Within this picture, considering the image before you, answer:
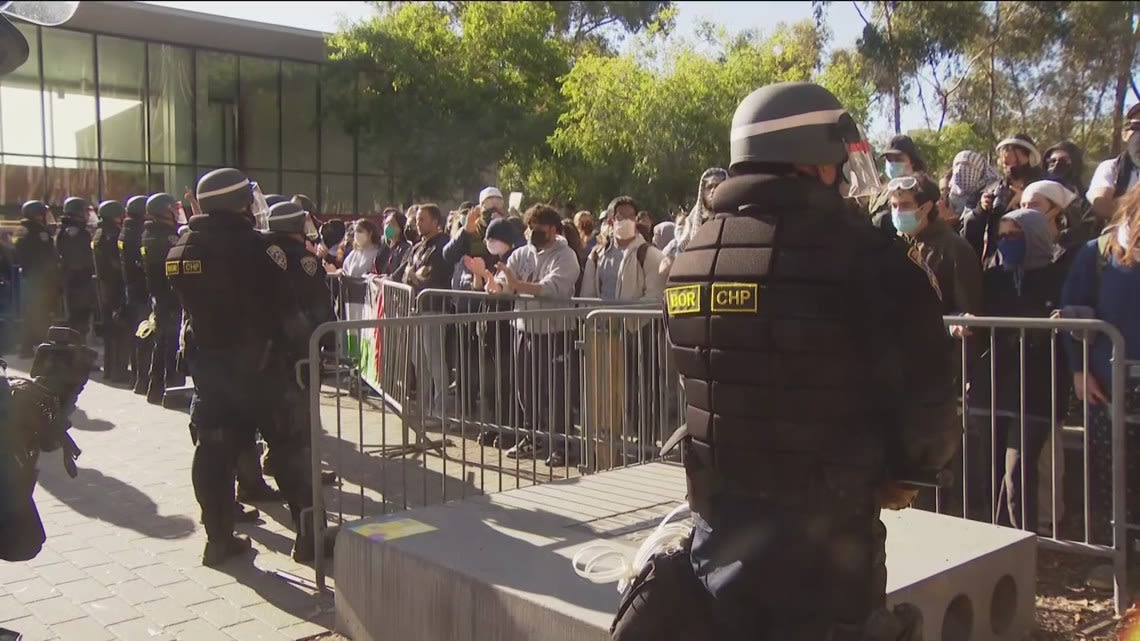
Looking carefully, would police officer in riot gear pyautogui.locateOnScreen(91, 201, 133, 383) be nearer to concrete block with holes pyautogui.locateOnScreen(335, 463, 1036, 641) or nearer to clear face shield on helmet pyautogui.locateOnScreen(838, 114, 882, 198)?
concrete block with holes pyautogui.locateOnScreen(335, 463, 1036, 641)

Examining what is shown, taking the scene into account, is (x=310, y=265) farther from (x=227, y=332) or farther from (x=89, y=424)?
(x=89, y=424)

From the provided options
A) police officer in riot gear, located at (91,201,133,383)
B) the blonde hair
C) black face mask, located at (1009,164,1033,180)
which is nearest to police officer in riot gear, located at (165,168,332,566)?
the blonde hair

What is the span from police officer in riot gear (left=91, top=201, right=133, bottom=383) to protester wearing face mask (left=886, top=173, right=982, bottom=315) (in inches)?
365

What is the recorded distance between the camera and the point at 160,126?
30094 mm

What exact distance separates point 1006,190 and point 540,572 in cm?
424

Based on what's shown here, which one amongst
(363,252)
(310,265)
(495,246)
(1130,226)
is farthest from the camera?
(363,252)

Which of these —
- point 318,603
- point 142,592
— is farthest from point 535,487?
point 142,592

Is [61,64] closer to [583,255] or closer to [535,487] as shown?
[583,255]

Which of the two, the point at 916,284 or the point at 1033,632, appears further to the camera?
the point at 1033,632

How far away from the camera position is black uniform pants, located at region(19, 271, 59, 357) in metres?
12.8

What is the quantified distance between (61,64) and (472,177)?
11.4m

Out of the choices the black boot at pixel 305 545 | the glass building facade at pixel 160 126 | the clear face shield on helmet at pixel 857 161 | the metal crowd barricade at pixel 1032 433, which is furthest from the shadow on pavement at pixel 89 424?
the glass building facade at pixel 160 126

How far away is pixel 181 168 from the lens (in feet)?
99.6

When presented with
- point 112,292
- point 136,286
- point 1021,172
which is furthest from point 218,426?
point 112,292
